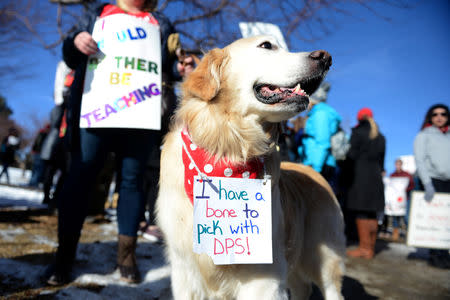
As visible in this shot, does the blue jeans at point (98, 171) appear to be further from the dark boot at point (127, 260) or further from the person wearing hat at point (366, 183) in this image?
the person wearing hat at point (366, 183)

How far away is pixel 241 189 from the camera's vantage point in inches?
54.0

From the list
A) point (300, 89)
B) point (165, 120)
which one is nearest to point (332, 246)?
point (300, 89)

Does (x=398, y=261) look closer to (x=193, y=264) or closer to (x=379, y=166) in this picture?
(x=379, y=166)

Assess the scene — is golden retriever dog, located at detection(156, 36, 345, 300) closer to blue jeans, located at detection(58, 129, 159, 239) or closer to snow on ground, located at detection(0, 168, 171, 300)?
blue jeans, located at detection(58, 129, 159, 239)

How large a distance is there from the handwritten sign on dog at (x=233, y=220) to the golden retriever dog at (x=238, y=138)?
0.21 feet

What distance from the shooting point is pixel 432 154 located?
4.20 metres

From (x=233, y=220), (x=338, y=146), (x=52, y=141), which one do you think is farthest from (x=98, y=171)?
(x=338, y=146)

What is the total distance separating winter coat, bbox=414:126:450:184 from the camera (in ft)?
13.5

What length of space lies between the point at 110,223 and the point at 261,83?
3.47 metres

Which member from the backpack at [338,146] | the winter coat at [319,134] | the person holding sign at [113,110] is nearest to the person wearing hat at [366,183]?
the backpack at [338,146]

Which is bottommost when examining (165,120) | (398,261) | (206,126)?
(398,261)

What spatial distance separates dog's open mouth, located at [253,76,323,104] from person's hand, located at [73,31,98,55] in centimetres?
119

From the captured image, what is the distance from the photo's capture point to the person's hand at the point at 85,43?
74.9 inches

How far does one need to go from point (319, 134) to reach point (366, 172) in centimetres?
127
